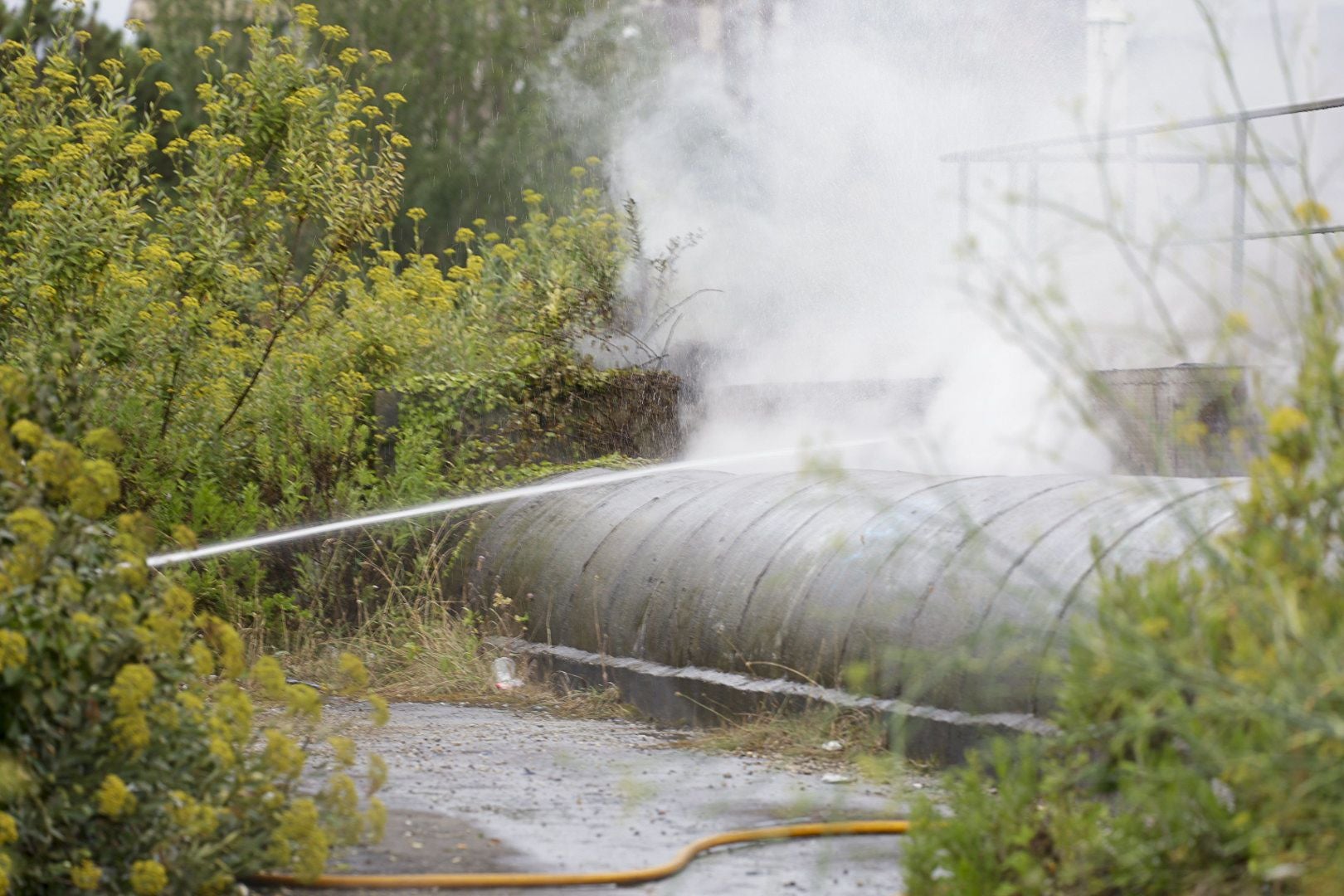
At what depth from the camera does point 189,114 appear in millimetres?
17500

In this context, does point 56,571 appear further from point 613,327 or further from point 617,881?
point 613,327

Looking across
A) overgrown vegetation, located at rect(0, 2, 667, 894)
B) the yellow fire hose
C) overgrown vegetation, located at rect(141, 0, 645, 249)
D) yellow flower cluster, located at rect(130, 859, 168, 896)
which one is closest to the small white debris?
overgrown vegetation, located at rect(0, 2, 667, 894)

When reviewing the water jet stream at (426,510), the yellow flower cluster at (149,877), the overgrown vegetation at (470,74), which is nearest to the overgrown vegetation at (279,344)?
the water jet stream at (426,510)

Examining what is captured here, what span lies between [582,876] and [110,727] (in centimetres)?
122

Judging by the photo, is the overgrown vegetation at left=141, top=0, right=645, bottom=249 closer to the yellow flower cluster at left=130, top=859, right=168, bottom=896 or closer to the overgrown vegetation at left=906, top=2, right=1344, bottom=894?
the yellow flower cluster at left=130, top=859, right=168, bottom=896

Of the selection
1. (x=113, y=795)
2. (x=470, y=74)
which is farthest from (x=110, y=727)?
(x=470, y=74)

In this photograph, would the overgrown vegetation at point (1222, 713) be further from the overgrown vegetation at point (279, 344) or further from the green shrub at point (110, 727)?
the overgrown vegetation at point (279, 344)

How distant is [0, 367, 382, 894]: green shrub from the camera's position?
3.05 metres

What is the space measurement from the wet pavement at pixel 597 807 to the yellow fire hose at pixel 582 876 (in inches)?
1.1

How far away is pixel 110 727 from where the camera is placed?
3150mm

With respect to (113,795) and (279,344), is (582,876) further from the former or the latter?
(279,344)

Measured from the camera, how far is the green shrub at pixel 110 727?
3051 mm

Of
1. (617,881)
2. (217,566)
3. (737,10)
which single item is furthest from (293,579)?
(737,10)

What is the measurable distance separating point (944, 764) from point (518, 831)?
58.4 inches
